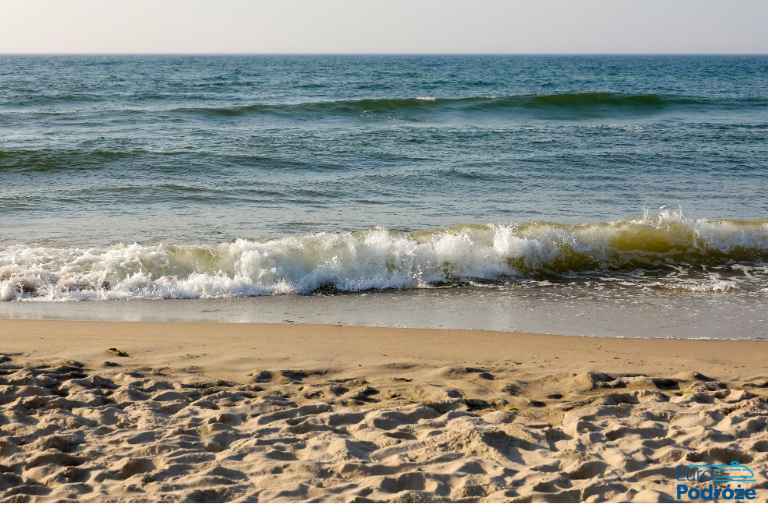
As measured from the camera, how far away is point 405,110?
2630 centimetres

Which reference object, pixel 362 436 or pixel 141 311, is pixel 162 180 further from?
pixel 362 436

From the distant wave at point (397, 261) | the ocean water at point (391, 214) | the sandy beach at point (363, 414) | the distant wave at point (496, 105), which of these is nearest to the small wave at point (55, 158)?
the ocean water at point (391, 214)

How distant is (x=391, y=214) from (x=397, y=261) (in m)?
2.76

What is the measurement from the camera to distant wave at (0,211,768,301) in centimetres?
834

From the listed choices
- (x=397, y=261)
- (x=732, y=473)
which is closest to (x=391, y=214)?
(x=397, y=261)

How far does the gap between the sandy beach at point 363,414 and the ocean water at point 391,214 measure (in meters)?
1.08

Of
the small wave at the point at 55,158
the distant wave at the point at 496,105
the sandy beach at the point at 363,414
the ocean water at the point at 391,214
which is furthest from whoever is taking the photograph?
the distant wave at the point at 496,105

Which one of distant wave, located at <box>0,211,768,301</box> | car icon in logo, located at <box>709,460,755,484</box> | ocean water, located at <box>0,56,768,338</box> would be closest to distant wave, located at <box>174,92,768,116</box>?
ocean water, located at <box>0,56,768,338</box>

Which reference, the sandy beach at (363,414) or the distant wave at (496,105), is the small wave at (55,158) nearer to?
the distant wave at (496,105)

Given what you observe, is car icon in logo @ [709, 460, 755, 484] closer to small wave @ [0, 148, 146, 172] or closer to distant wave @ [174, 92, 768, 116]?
small wave @ [0, 148, 146, 172]

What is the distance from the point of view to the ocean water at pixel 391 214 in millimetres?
8281

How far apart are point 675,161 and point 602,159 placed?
1608mm

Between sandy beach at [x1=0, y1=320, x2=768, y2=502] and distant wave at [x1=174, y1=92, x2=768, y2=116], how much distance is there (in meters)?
19.3
